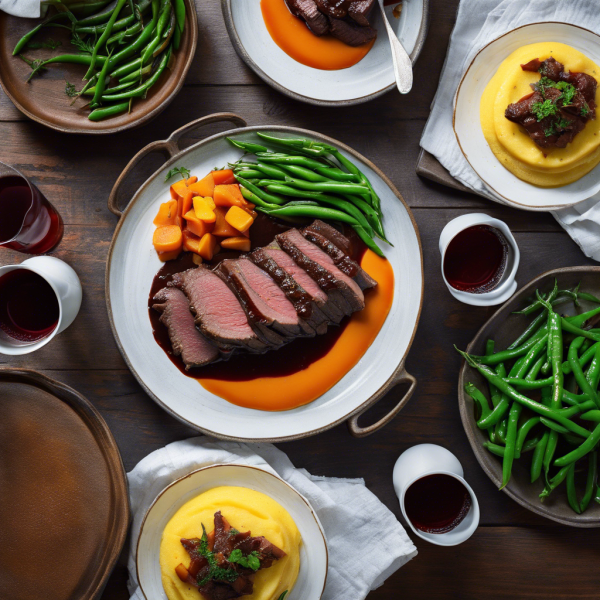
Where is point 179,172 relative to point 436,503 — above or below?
above

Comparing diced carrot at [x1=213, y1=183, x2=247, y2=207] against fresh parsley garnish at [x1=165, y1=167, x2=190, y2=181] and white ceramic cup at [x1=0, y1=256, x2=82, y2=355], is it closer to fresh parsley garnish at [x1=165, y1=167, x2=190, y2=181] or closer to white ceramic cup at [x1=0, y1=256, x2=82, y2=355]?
fresh parsley garnish at [x1=165, y1=167, x2=190, y2=181]

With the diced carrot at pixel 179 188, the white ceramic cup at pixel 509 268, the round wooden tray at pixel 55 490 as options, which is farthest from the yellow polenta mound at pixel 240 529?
the diced carrot at pixel 179 188

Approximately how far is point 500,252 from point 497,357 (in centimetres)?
57

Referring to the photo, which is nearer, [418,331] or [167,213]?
[167,213]

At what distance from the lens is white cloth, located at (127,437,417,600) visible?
2754 mm

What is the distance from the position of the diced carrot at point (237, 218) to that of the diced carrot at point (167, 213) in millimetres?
292

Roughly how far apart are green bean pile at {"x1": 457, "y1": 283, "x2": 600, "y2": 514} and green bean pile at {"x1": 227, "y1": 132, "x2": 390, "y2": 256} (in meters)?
0.93

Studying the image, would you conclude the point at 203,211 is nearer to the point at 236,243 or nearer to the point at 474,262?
the point at 236,243

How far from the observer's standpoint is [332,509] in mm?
2783

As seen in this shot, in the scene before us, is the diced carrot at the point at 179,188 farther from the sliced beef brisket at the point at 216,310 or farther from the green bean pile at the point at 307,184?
the sliced beef brisket at the point at 216,310


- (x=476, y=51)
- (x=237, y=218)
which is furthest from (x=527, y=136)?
(x=237, y=218)

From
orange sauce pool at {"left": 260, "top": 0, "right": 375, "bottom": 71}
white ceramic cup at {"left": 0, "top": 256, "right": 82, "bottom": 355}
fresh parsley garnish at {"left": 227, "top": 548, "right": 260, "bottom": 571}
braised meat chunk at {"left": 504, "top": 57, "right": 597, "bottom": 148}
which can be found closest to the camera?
fresh parsley garnish at {"left": 227, "top": 548, "right": 260, "bottom": 571}

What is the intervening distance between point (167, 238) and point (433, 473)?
185 cm

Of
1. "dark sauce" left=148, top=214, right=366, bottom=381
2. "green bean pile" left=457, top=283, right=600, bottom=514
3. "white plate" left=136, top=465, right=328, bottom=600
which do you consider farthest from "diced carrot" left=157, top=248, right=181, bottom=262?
"green bean pile" left=457, top=283, right=600, bottom=514
